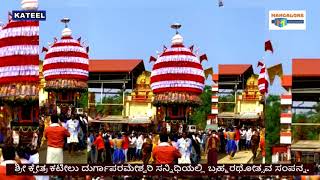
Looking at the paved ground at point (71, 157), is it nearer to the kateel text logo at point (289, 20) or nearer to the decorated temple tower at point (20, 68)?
the decorated temple tower at point (20, 68)

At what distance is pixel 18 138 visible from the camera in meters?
10.7

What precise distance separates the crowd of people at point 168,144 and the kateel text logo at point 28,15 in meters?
1.90

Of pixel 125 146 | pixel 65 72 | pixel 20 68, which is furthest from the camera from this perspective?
pixel 65 72

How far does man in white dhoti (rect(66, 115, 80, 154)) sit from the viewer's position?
34.9 feet

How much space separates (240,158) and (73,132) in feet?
8.36

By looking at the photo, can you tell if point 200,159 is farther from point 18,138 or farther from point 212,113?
point 18,138

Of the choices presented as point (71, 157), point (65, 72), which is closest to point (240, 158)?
point (71, 157)

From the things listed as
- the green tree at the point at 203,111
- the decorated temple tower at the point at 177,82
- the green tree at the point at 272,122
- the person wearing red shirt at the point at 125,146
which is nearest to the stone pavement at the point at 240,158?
the green tree at the point at 272,122

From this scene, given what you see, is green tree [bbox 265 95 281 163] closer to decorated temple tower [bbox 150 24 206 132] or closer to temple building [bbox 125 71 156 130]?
decorated temple tower [bbox 150 24 206 132]

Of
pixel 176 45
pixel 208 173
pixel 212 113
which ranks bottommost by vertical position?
pixel 208 173

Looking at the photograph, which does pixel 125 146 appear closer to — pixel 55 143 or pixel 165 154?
pixel 165 154

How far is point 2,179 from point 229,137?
457 centimetres

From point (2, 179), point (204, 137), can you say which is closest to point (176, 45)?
point (204, 137)

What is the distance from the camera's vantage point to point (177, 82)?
10773mm
